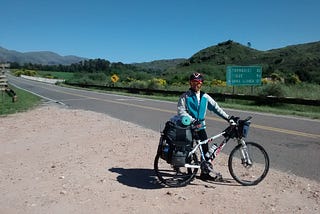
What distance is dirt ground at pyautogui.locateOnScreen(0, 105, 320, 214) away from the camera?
5.41 m

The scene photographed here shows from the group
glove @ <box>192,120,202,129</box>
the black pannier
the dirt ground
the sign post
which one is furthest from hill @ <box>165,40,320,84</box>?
the black pannier

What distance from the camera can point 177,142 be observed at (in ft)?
20.0

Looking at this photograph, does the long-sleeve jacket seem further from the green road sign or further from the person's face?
the green road sign

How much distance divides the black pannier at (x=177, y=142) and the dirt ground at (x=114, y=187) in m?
0.50

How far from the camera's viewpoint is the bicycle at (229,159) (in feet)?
20.5

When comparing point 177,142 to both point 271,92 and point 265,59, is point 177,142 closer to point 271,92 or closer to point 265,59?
point 271,92

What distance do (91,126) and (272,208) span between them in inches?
342

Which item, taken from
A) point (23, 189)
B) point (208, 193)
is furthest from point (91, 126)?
point (208, 193)

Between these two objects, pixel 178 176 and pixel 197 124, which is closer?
pixel 197 124

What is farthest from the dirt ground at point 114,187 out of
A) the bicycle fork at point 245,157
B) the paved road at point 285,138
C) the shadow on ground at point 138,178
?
the paved road at point 285,138

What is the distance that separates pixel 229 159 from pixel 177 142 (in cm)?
110

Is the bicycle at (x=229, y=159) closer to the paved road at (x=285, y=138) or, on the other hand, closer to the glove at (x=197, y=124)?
the glove at (x=197, y=124)

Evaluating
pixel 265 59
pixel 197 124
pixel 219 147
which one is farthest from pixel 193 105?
pixel 265 59

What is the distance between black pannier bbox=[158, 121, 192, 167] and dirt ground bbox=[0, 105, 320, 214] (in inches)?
19.5
